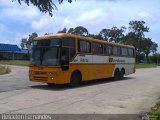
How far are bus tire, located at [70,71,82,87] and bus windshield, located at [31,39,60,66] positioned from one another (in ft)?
6.05

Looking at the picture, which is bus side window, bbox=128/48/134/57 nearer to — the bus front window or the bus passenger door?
the bus passenger door

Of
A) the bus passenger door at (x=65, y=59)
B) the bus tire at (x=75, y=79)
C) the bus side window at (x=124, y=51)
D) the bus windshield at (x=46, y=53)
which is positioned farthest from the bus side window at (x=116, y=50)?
the bus windshield at (x=46, y=53)

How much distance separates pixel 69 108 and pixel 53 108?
59cm

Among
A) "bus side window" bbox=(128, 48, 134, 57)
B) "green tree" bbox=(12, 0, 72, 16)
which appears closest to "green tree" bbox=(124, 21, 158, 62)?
"bus side window" bbox=(128, 48, 134, 57)

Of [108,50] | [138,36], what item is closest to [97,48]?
[108,50]

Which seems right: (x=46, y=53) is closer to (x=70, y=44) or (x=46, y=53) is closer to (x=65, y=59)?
(x=65, y=59)

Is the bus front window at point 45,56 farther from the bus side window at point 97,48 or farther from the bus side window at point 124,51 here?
the bus side window at point 124,51

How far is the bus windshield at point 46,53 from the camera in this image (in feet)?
65.2

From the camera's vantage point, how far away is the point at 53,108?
12953 millimetres

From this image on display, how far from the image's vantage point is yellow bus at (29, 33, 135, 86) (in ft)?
65.1

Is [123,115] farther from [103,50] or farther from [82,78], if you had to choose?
[103,50]

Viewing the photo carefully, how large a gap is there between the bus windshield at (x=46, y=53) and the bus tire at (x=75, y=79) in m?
1.85

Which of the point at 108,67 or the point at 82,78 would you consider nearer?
the point at 82,78

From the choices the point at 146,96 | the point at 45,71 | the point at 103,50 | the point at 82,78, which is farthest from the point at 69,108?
the point at 103,50
